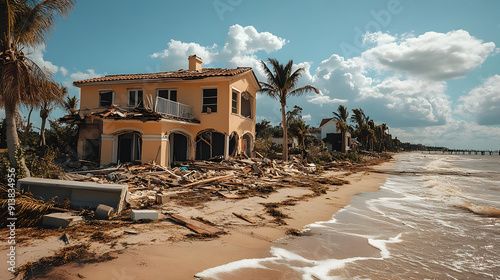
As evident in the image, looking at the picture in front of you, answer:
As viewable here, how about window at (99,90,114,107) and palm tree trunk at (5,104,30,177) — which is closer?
palm tree trunk at (5,104,30,177)

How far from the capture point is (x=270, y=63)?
21.5 m

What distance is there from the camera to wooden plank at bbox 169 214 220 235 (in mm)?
5637

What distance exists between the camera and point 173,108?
16.3 meters

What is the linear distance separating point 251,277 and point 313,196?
7040 millimetres

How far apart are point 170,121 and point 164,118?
56cm

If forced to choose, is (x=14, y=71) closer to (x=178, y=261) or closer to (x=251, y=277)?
(x=178, y=261)

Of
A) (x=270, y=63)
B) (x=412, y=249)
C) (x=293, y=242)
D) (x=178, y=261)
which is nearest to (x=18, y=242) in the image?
(x=178, y=261)

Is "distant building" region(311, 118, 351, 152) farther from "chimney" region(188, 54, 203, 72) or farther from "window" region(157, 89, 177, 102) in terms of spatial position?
"window" region(157, 89, 177, 102)

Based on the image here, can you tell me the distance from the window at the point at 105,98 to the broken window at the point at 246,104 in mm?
10240

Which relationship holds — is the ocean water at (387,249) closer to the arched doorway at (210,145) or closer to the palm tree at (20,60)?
the palm tree at (20,60)

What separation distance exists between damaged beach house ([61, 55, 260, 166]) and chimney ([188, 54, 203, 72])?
9.54 ft

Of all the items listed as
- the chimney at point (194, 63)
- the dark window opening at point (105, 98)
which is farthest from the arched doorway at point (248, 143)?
the dark window opening at point (105, 98)

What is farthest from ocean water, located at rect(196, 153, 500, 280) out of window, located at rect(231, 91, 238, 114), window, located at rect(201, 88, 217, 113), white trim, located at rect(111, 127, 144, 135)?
white trim, located at rect(111, 127, 144, 135)

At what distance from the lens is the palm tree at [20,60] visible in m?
7.53
